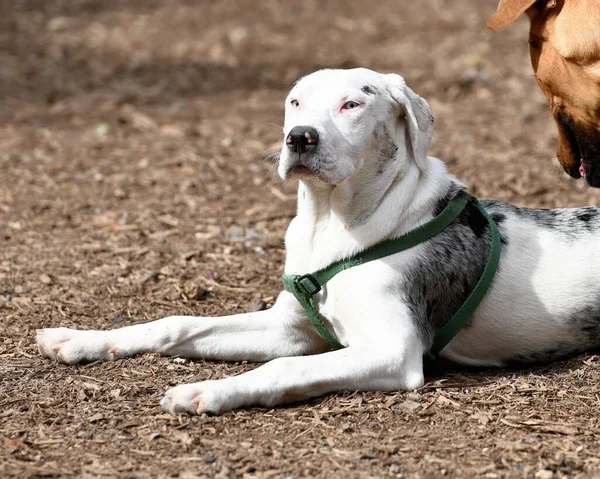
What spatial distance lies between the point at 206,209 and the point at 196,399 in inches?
133

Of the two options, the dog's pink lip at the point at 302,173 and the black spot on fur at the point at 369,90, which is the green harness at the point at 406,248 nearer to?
the dog's pink lip at the point at 302,173

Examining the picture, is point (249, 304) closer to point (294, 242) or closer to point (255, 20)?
A: point (294, 242)

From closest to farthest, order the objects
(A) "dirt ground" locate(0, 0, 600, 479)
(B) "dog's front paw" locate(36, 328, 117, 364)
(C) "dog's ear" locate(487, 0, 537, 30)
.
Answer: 1. (A) "dirt ground" locate(0, 0, 600, 479)
2. (B) "dog's front paw" locate(36, 328, 117, 364)
3. (C) "dog's ear" locate(487, 0, 537, 30)

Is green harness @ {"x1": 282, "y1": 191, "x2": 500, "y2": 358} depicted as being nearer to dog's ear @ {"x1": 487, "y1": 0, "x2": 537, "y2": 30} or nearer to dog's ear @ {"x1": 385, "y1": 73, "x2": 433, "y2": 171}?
dog's ear @ {"x1": 385, "y1": 73, "x2": 433, "y2": 171}

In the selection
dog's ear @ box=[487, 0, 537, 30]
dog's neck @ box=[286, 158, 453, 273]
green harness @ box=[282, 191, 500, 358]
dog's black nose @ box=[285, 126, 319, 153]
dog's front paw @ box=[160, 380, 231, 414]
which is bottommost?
dog's front paw @ box=[160, 380, 231, 414]

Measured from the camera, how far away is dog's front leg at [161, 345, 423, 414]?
3.92 m

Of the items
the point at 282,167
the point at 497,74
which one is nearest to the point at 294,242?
the point at 282,167

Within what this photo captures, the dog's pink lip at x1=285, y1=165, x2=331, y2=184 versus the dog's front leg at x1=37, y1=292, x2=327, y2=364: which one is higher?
the dog's pink lip at x1=285, y1=165, x2=331, y2=184

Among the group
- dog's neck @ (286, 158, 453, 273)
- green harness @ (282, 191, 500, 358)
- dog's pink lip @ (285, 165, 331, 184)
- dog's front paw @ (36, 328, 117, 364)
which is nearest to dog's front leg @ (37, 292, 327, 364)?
dog's front paw @ (36, 328, 117, 364)

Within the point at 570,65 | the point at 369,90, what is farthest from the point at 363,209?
the point at 570,65

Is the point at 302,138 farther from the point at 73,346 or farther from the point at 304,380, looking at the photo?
the point at 73,346

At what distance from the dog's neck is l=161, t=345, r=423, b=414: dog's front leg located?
1.74 ft

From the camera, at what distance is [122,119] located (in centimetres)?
955

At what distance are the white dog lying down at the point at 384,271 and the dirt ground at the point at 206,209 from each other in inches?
4.8
